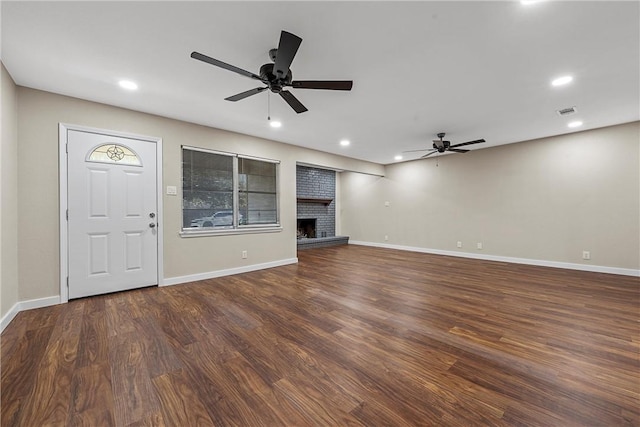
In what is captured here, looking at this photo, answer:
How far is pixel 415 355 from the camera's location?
6.07 ft

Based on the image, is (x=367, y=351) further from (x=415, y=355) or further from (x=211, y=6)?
(x=211, y=6)

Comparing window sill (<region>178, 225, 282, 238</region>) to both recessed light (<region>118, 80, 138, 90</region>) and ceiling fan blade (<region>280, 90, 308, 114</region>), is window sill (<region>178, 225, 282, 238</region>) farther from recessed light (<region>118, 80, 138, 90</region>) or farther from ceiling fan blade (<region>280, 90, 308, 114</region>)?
ceiling fan blade (<region>280, 90, 308, 114</region>)

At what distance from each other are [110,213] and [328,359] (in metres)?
3.29

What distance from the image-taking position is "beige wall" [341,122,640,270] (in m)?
4.12

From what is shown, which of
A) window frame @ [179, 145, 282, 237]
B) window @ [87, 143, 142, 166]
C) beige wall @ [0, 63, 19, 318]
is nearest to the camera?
beige wall @ [0, 63, 19, 318]

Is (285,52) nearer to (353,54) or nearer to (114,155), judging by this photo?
(353,54)

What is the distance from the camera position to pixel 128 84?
2727mm

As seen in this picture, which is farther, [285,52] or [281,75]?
[281,75]

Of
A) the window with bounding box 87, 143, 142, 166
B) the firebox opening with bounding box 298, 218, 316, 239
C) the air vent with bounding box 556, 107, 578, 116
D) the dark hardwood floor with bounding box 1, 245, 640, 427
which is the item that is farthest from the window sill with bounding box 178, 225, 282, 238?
the air vent with bounding box 556, 107, 578, 116

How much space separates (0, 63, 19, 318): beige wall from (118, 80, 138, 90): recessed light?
2.84 feet

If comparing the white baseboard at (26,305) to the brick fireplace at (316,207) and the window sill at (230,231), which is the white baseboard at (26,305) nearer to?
the window sill at (230,231)

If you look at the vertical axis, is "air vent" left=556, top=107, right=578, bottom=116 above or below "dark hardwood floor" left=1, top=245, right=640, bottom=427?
above

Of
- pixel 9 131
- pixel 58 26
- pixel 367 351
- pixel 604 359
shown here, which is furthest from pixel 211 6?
pixel 604 359

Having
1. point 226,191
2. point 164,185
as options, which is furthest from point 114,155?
point 226,191
